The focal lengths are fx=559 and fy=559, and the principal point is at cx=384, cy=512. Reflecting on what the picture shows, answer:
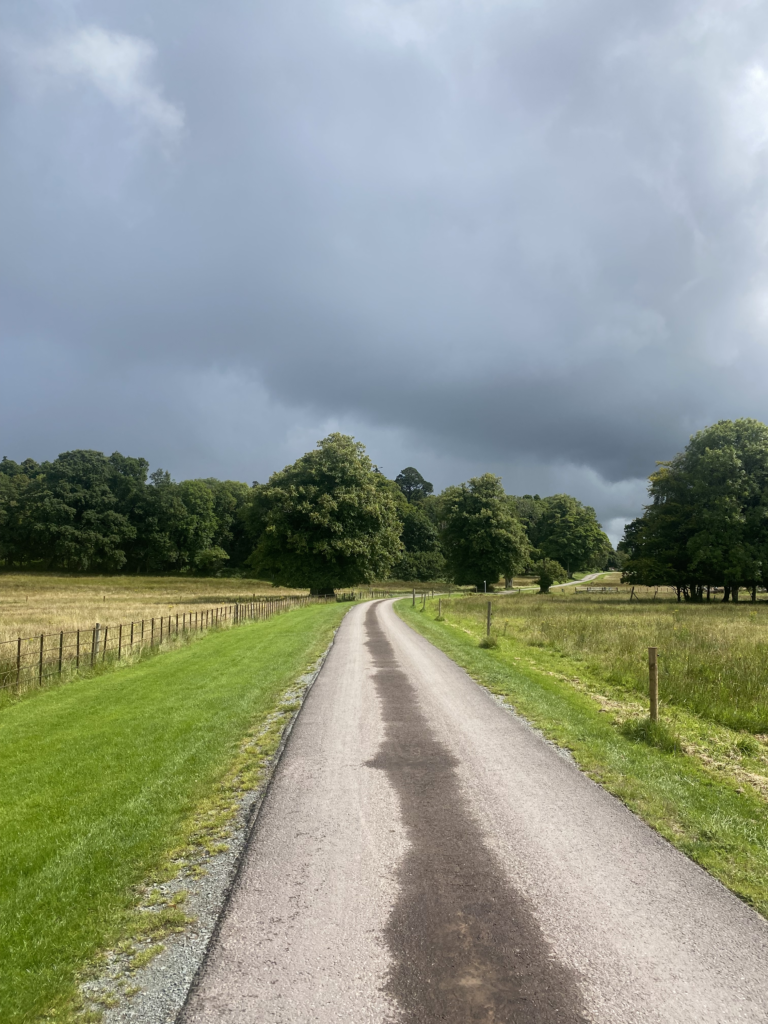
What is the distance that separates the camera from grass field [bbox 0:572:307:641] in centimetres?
3350

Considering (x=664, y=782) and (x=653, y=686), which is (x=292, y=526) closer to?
(x=653, y=686)

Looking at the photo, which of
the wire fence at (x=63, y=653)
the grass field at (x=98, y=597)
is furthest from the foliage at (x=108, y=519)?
the wire fence at (x=63, y=653)

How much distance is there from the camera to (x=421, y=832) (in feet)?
19.8

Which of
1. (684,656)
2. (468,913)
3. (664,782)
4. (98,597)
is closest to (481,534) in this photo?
(98,597)

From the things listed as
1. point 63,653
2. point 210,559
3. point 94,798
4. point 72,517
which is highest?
point 72,517

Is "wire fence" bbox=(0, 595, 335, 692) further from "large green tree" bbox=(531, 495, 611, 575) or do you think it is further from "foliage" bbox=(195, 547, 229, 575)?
"large green tree" bbox=(531, 495, 611, 575)

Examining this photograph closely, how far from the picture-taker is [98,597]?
58562 mm

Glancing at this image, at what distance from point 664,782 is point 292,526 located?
51.3 m

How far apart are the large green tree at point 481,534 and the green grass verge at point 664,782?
188 feet

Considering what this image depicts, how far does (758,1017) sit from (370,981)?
2.45 metres

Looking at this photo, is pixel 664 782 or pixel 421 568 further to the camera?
pixel 421 568

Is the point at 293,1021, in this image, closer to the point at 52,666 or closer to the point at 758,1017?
the point at 758,1017

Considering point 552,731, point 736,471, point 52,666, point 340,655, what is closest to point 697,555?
point 736,471

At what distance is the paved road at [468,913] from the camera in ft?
11.7
